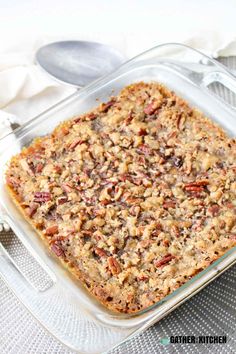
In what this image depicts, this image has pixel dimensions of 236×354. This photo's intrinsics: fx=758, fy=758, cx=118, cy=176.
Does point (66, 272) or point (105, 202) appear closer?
point (66, 272)

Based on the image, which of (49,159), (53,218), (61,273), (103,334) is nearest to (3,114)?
(49,159)

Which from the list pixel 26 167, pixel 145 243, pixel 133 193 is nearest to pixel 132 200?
pixel 133 193

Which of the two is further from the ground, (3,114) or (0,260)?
(3,114)

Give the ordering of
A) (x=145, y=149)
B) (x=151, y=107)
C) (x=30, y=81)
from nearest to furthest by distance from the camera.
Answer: (x=145, y=149), (x=151, y=107), (x=30, y=81)

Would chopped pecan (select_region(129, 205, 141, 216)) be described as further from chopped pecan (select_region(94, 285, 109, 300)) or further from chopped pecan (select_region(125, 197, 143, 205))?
chopped pecan (select_region(94, 285, 109, 300))

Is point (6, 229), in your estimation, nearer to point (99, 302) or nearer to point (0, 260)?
point (0, 260)

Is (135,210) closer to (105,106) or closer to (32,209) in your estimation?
(32,209)

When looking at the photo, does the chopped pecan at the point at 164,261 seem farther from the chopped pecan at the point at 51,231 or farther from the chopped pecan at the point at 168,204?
the chopped pecan at the point at 51,231

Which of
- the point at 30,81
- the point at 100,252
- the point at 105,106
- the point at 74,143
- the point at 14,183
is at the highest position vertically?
the point at 30,81
